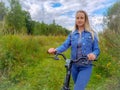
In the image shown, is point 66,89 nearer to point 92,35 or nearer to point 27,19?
point 92,35

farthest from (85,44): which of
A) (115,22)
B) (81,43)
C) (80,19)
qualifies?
(115,22)

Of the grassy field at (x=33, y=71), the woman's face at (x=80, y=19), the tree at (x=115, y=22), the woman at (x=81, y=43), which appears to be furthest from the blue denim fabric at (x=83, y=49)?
the tree at (x=115, y=22)

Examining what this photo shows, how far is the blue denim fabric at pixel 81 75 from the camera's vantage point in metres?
4.45

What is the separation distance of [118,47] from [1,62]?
3.35m

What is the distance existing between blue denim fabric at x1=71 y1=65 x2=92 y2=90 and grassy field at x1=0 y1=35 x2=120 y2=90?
2488 mm

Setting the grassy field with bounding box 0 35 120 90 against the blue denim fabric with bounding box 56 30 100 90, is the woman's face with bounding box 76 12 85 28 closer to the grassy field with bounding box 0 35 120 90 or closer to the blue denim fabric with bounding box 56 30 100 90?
the blue denim fabric with bounding box 56 30 100 90

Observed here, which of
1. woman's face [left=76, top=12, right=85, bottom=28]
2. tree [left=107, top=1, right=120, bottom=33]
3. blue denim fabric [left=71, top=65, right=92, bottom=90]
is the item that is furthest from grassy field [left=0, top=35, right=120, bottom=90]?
woman's face [left=76, top=12, right=85, bottom=28]

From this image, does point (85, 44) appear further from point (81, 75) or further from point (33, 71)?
point (33, 71)

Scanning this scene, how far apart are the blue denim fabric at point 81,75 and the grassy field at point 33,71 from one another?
2488 millimetres

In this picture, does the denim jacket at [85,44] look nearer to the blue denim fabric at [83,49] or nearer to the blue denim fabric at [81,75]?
the blue denim fabric at [83,49]

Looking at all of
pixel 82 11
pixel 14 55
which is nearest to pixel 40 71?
pixel 14 55

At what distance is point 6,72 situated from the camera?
902 cm

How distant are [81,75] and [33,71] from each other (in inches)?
231

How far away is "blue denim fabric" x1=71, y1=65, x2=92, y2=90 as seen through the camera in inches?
175
